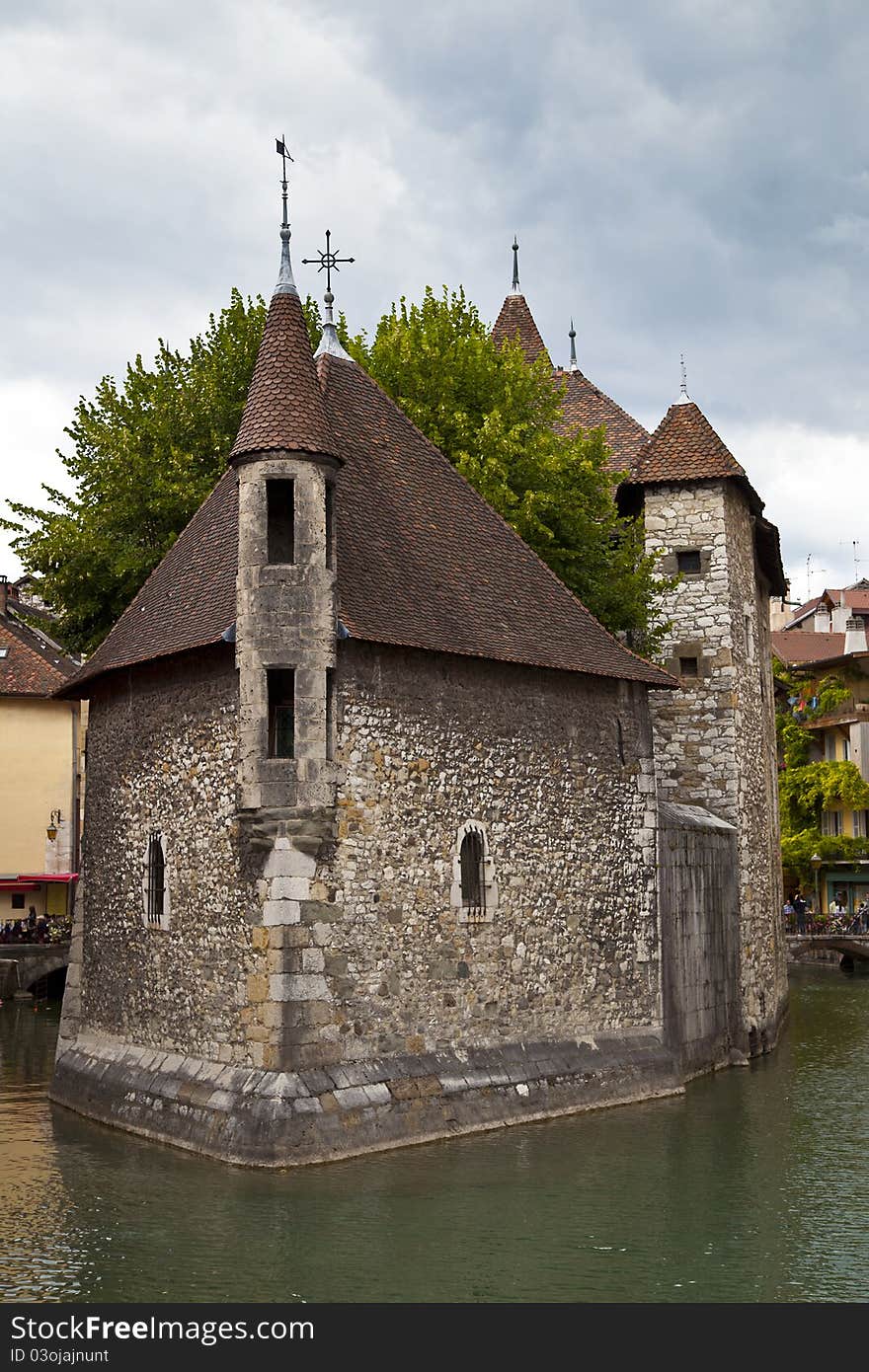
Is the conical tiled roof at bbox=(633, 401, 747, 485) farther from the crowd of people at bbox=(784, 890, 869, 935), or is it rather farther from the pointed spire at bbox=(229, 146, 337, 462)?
the crowd of people at bbox=(784, 890, 869, 935)

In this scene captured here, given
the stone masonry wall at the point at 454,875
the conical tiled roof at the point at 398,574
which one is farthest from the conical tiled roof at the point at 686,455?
the stone masonry wall at the point at 454,875

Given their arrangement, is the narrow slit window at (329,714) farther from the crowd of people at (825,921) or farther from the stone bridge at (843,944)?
the crowd of people at (825,921)

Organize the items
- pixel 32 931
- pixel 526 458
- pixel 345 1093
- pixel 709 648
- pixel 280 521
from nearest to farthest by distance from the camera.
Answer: pixel 345 1093, pixel 280 521, pixel 526 458, pixel 709 648, pixel 32 931

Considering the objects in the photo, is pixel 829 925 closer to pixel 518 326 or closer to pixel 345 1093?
pixel 518 326

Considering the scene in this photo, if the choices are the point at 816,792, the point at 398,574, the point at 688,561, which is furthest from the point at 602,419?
the point at 816,792

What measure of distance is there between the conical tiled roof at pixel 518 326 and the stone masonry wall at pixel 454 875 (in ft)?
46.9

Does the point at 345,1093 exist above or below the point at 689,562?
below

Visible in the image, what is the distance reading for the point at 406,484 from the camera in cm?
1911

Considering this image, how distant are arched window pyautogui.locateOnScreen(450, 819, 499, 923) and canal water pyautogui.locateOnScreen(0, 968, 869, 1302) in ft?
8.28

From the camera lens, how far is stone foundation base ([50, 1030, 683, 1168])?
1457 cm

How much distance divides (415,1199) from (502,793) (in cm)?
570

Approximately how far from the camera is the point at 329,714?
15.7 m

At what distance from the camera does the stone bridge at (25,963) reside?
3481 cm

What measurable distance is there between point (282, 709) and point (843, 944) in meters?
30.0
